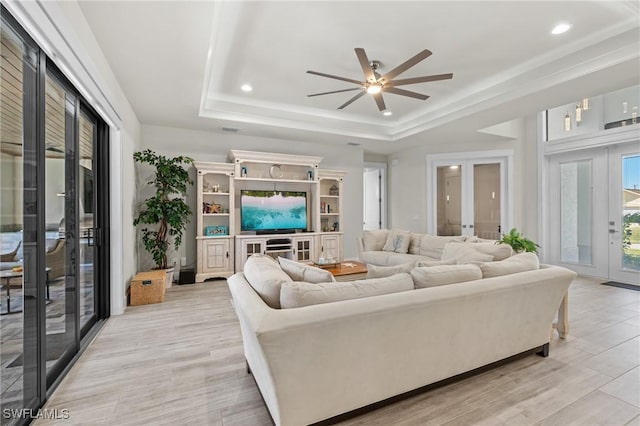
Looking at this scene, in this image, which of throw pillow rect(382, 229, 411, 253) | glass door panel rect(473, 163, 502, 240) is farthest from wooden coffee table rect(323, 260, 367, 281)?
glass door panel rect(473, 163, 502, 240)

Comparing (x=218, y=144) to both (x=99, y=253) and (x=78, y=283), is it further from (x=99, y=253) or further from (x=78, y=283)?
(x=78, y=283)

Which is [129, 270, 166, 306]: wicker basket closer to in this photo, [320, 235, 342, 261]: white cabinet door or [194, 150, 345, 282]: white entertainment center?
[194, 150, 345, 282]: white entertainment center

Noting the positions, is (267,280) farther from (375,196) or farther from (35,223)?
(375,196)

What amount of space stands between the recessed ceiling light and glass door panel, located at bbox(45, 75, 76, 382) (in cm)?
429

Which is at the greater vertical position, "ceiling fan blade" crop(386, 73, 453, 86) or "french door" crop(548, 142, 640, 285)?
"ceiling fan blade" crop(386, 73, 453, 86)

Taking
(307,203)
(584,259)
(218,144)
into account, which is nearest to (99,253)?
(218,144)

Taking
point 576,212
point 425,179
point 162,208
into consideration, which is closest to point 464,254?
point 425,179

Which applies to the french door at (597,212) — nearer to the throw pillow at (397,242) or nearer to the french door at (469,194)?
the french door at (469,194)

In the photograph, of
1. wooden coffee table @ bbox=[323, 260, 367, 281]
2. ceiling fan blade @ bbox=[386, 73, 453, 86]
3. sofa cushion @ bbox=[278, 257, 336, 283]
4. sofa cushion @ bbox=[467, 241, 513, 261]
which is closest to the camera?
sofa cushion @ bbox=[278, 257, 336, 283]

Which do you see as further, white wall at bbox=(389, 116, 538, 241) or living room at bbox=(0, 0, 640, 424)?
white wall at bbox=(389, 116, 538, 241)

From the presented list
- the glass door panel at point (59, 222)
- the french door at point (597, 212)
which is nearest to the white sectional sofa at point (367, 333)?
the glass door panel at point (59, 222)

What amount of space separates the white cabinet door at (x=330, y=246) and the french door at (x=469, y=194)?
224 cm

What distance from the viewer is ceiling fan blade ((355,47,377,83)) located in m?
2.58

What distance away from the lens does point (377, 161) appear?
305 inches
